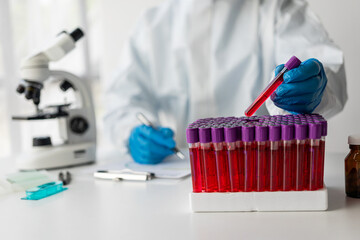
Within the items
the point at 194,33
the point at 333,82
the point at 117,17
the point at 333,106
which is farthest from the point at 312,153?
the point at 117,17

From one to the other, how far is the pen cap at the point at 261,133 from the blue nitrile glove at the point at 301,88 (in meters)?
0.19

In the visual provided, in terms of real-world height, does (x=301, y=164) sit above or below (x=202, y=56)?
below

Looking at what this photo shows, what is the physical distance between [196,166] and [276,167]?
172 mm

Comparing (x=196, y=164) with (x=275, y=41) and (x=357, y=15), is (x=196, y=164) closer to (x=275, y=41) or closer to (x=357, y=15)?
(x=275, y=41)

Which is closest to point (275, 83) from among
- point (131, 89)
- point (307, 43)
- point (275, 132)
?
point (275, 132)

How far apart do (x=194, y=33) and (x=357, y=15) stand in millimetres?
893

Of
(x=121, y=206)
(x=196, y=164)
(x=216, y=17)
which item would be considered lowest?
(x=121, y=206)

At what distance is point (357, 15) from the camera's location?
79.7 inches

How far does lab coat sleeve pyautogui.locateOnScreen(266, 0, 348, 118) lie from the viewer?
1.34 metres

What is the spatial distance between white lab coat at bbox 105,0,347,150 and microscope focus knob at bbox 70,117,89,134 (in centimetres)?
15

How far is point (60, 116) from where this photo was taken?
4.94ft

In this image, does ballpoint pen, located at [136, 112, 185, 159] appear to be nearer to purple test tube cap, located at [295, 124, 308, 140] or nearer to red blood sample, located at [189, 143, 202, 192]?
red blood sample, located at [189, 143, 202, 192]

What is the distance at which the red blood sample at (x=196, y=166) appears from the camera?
0.85 meters

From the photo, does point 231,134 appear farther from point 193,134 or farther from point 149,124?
point 149,124
